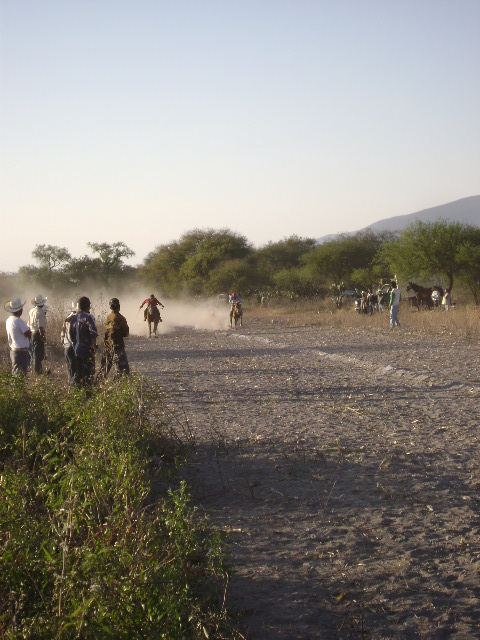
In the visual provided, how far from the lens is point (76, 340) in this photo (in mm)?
11742

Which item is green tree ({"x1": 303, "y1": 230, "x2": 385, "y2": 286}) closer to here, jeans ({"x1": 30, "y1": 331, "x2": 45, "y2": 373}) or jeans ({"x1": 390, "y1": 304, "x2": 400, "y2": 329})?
jeans ({"x1": 390, "y1": 304, "x2": 400, "y2": 329})

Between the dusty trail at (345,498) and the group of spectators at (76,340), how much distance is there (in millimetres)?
1381

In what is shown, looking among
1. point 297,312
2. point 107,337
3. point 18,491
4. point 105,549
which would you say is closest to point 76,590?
point 105,549

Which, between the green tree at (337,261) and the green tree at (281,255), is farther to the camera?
the green tree at (281,255)

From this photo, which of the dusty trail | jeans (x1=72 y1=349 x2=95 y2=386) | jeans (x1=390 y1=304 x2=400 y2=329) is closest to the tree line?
jeans (x1=390 y1=304 x2=400 y2=329)

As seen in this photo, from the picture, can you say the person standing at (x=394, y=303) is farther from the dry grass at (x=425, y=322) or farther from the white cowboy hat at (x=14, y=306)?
the white cowboy hat at (x=14, y=306)

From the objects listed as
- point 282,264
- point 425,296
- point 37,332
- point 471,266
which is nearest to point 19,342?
point 37,332

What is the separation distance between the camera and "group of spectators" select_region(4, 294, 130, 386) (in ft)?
38.4

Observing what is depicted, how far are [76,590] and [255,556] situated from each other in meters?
1.95

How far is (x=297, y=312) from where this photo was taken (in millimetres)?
51938

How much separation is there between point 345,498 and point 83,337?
20.4 feet

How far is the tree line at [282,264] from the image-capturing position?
53594 millimetres

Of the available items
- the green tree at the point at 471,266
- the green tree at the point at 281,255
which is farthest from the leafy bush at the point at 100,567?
the green tree at the point at 281,255

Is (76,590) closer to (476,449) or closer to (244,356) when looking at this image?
(476,449)
